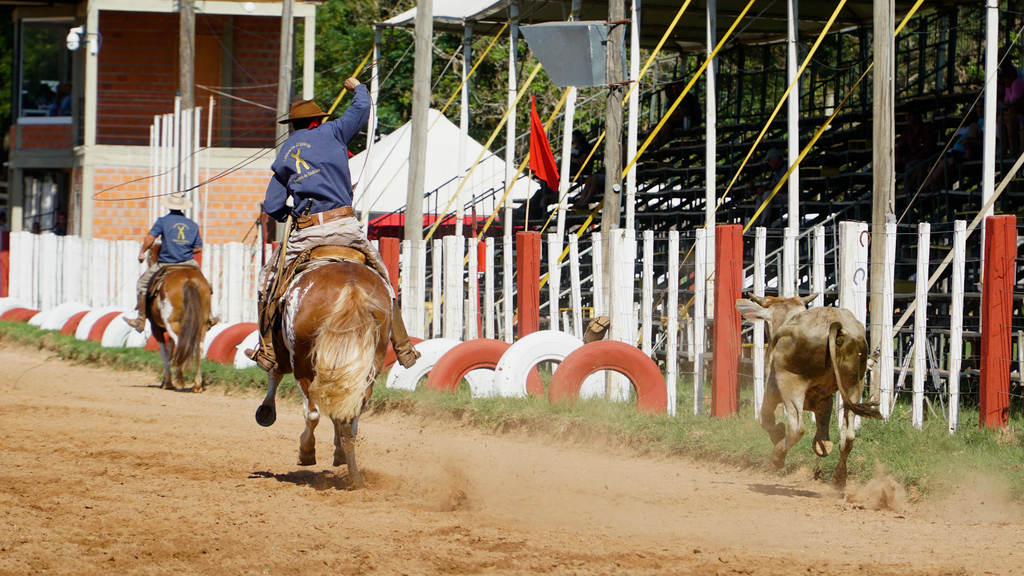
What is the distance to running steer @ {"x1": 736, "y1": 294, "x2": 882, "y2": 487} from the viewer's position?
8.09 metres

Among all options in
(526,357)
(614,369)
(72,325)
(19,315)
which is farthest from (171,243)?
(19,315)

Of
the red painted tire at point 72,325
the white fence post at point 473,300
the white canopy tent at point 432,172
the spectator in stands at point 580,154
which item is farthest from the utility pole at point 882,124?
the red painted tire at point 72,325

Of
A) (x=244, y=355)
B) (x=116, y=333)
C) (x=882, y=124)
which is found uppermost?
(x=882, y=124)

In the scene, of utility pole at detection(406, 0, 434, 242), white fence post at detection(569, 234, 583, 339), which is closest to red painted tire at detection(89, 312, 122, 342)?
utility pole at detection(406, 0, 434, 242)

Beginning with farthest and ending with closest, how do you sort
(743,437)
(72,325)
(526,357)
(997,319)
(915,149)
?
(72,325), (915,149), (526,357), (743,437), (997,319)

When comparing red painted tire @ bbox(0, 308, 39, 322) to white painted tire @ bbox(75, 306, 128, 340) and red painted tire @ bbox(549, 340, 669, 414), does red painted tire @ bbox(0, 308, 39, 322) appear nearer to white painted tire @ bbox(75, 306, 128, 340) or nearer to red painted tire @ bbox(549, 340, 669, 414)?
white painted tire @ bbox(75, 306, 128, 340)

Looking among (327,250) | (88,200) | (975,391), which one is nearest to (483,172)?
(88,200)

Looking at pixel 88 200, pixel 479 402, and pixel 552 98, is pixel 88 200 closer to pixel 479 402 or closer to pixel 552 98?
pixel 552 98

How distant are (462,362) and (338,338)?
16.2 ft

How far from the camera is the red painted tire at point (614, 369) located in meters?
11.4

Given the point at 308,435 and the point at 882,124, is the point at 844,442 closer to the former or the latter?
the point at 882,124

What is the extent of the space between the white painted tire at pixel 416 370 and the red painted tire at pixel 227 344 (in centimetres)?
450

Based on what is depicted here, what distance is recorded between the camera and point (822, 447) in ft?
27.8

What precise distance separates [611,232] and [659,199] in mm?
11283
